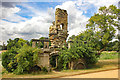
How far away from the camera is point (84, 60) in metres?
13.5

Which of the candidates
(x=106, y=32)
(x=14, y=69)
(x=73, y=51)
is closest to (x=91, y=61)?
(x=73, y=51)

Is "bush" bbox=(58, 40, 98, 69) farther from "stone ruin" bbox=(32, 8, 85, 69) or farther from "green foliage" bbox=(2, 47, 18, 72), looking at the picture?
"green foliage" bbox=(2, 47, 18, 72)

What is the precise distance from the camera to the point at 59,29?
16.0 m

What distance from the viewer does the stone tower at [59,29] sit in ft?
51.9

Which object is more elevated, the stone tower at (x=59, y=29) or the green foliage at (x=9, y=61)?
the stone tower at (x=59, y=29)

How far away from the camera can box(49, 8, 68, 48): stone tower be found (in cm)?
1581

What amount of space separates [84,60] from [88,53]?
97 centimetres

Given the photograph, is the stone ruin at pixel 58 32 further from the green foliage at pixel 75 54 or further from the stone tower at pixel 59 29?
the green foliage at pixel 75 54

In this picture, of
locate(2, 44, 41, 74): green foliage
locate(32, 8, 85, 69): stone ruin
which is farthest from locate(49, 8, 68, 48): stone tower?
locate(2, 44, 41, 74): green foliage

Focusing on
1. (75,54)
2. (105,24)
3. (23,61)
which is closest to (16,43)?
(23,61)

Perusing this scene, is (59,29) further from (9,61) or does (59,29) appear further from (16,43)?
(9,61)

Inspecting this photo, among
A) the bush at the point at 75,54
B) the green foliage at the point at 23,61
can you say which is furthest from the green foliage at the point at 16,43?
the bush at the point at 75,54

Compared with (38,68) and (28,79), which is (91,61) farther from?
(28,79)

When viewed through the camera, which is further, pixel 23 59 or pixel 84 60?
pixel 84 60
